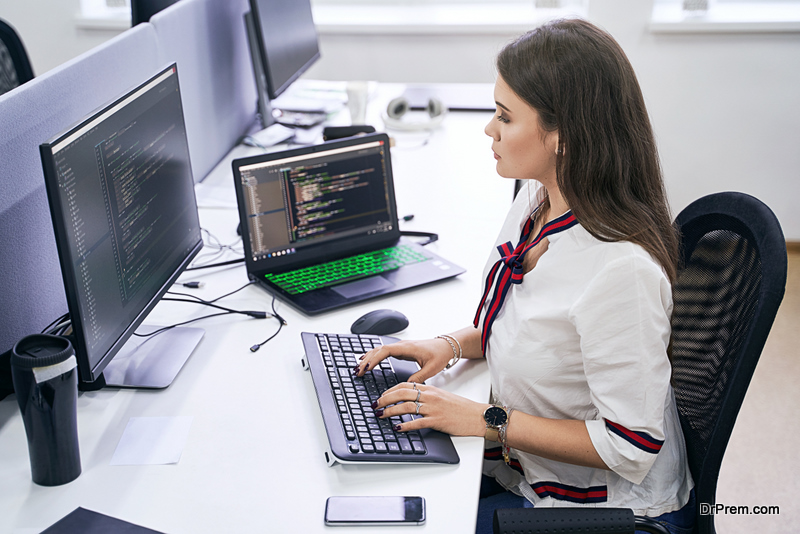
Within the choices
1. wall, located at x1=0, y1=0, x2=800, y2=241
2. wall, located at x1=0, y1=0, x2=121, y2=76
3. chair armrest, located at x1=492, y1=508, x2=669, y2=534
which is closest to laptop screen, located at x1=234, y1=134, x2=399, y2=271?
chair armrest, located at x1=492, y1=508, x2=669, y2=534

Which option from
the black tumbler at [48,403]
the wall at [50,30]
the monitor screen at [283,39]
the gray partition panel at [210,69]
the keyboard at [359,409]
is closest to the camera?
the black tumbler at [48,403]

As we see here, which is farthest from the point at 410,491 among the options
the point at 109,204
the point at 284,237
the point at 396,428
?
the point at 284,237

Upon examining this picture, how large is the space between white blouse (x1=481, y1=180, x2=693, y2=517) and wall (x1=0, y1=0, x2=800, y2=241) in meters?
2.14

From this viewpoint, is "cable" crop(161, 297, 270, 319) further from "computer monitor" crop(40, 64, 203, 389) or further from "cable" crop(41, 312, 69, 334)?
"cable" crop(41, 312, 69, 334)

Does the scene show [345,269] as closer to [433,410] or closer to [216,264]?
[216,264]

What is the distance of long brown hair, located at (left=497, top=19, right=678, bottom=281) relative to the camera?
3.29 ft

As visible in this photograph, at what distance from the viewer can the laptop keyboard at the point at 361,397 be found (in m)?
0.98

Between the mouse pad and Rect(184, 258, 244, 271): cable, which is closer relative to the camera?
the mouse pad

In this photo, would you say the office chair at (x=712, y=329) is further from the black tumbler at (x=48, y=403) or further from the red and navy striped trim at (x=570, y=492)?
the black tumbler at (x=48, y=403)

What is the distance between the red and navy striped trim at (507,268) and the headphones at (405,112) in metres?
1.13

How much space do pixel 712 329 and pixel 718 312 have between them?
28 millimetres

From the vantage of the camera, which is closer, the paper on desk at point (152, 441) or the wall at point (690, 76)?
the paper on desk at point (152, 441)

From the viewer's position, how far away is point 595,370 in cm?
99

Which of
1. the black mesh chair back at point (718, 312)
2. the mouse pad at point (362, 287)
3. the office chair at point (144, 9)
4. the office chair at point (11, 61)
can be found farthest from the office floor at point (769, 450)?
the office chair at point (11, 61)
